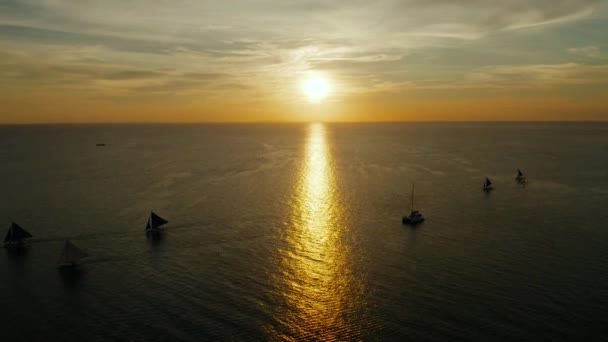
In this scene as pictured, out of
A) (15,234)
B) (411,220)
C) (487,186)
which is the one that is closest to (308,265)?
(411,220)

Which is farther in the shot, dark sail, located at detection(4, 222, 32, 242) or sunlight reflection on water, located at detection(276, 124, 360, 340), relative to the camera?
dark sail, located at detection(4, 222, 32, 242)

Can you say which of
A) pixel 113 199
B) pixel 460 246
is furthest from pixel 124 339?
pixel 113 199

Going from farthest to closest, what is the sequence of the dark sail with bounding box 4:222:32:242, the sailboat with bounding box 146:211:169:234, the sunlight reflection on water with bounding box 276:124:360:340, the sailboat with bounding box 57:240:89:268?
1. the sailboat with bounding box 146:211:169:234
2. the dark sail with bounding box 4:222:32:242
3. the sailboat with bounding box 57:240:89:268
4. the sunlight reflection on water with bounding box 276:124:360:340

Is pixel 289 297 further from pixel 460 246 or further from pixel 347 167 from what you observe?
pixel 347 167

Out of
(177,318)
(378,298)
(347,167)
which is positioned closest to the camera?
(177,318)

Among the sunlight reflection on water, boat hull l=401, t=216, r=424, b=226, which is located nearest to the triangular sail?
the sunlight reflection on water

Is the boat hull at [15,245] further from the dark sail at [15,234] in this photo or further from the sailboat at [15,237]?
the dark sail at [15,234]

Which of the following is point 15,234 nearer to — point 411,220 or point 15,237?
point 15,237

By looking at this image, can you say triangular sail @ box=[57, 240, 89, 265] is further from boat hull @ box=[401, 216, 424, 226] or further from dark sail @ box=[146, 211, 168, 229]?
boat hull @ box=[401, 216, 424, 226]
